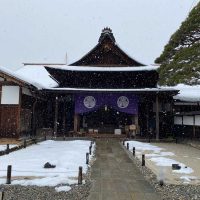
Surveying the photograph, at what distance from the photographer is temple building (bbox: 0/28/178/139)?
82.5 ft

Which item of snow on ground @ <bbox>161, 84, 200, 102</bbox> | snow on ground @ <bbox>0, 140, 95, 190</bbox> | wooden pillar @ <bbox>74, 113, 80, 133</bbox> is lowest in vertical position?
snow on ground @ <bbox>0, 140, 95, 190</bbox>

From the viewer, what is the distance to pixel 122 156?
52.2ft

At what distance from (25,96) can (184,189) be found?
15.8 meters

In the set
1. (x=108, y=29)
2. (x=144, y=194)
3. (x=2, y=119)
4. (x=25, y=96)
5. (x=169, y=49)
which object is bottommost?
(x=144, y=194)

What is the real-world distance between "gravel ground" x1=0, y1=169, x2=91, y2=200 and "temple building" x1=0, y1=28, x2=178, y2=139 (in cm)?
1537

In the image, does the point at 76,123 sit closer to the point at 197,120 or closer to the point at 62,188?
the point at 197,120

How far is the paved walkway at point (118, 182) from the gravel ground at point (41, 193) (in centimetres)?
30

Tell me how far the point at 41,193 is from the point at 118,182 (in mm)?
2742

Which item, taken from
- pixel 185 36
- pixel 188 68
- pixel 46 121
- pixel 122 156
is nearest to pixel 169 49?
pixel 185 36

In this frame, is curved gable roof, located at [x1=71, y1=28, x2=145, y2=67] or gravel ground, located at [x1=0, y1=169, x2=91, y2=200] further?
curved gable roof, located at [x1=71, y1=28, x2=145, y2=67]

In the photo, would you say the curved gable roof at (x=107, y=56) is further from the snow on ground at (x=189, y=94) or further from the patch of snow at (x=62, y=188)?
the patch of snow at (x=62, y=188)

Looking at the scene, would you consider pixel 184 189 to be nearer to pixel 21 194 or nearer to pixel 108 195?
pixel 108 195

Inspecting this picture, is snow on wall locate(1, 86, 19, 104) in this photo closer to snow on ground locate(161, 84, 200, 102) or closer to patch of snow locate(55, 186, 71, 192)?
patch of snow locate(55, 186, 71, 192)

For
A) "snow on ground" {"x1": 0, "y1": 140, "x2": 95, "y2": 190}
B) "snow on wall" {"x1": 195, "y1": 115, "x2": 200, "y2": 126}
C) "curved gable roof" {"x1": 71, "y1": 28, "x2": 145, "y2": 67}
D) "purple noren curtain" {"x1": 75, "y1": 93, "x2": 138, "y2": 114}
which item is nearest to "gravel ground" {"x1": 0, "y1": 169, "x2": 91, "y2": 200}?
"snow on ground" {"x1": 0, "y1": 140, "x2": 95, "y2": 190}
